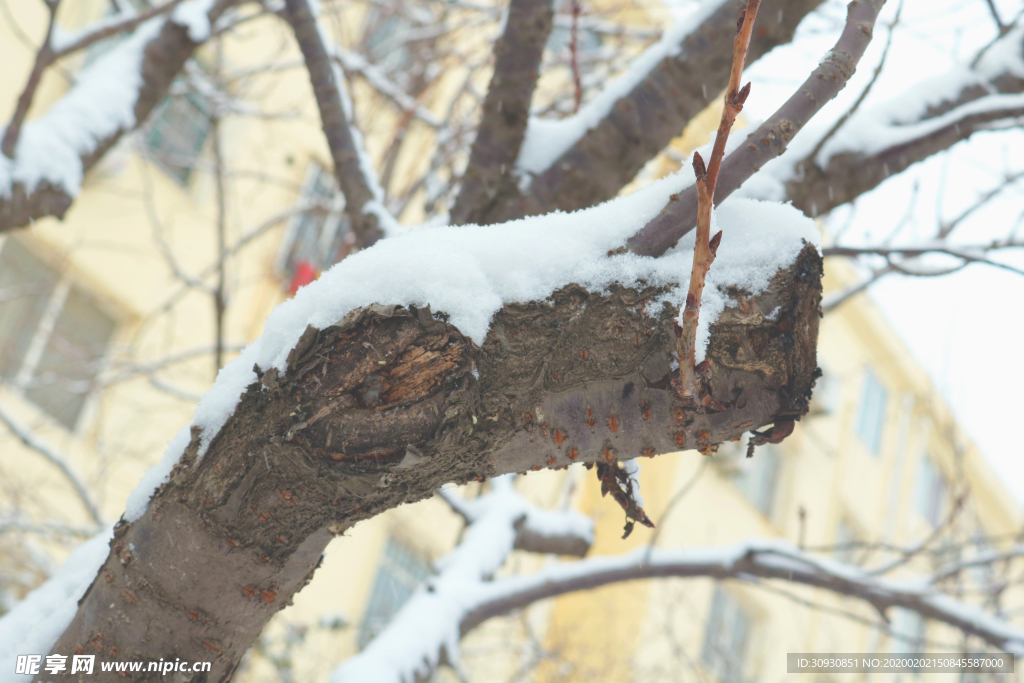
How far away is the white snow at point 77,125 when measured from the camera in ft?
8.86

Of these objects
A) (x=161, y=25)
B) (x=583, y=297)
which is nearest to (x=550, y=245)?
(x=583, y=297)

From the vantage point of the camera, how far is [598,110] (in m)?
2.31

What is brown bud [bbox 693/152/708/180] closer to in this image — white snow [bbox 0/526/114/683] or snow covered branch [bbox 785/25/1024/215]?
white snow [bbox 0/526/114/683]

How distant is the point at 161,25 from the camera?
3312 mm

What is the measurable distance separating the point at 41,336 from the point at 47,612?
19.3 ft

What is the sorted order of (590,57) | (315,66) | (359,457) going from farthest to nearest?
(590,57) → (315,66) → (359,457)

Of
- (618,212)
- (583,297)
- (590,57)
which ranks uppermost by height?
(590,57)

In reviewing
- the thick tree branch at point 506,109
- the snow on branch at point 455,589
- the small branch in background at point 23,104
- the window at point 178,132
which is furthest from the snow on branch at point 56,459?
the window at point 178,132

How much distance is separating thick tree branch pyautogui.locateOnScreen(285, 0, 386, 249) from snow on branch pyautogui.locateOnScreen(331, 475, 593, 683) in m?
1.38

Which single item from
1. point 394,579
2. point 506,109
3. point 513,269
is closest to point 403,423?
point 513,269

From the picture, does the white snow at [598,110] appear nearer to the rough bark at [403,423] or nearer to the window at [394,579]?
the rough bark at [403,423]

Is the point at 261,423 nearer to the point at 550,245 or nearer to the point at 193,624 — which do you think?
the point at 193,624

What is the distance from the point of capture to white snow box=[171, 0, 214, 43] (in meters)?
3.18

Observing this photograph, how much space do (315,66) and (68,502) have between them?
6.17 meters
